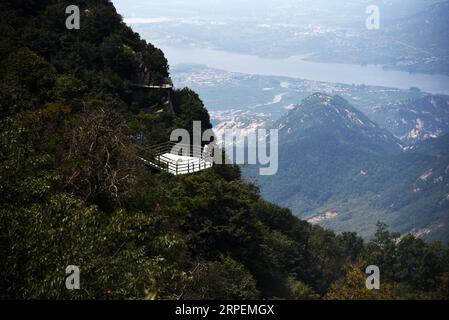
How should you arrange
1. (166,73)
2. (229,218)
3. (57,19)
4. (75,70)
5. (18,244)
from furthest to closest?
(166,73), (57,19), (75,70), (229,218), (18,244)

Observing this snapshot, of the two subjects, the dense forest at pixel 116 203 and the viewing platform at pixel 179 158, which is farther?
the viewing platform at pixel 179 158

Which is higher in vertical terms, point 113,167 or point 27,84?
point 27,84

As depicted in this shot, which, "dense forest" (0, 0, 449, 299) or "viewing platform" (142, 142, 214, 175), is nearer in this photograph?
"dense forest" (0, 0, 449, 299)

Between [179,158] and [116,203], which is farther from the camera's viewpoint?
[179,158]

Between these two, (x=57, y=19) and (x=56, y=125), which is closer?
(x=56, y=125)

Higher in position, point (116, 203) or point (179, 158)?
point (116, 203)
